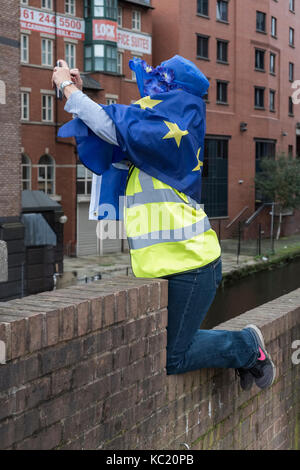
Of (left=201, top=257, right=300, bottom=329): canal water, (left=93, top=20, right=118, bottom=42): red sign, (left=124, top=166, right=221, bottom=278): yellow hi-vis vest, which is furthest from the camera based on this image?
(left=93, top=20, right=118, bottom=42): red sign

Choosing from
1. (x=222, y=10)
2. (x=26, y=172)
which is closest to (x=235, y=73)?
(x=222, y=10)

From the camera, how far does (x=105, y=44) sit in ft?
105

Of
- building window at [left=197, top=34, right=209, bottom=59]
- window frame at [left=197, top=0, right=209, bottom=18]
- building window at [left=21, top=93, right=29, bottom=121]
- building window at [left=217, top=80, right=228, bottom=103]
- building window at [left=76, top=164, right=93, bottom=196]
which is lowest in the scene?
building window at [left=76, top=164, right=93, bottom=196]

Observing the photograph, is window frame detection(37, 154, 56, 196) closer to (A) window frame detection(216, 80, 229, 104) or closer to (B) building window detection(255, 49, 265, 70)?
(A) window frame detection(216, 80, 229, 104)

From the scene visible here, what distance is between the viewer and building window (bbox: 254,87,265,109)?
42.7 m

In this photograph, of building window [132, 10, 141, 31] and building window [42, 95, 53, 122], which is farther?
building window [132, 10, 141, 31]

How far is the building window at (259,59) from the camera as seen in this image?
42000mm

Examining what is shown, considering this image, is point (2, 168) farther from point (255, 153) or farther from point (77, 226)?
point (255, 153)

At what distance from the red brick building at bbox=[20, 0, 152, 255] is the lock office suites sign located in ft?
0.16

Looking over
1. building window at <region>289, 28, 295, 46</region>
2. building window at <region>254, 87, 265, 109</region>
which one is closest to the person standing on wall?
building window at <region>254, 87, 265, 109</region>

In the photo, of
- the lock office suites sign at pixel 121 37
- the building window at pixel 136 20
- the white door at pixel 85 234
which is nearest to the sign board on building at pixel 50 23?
the lock office suites sign at pixel 121 37

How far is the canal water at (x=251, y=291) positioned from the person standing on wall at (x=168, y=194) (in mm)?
18151

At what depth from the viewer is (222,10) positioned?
1556 inches

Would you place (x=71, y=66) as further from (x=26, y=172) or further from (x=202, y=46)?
(x=202, y=46)
